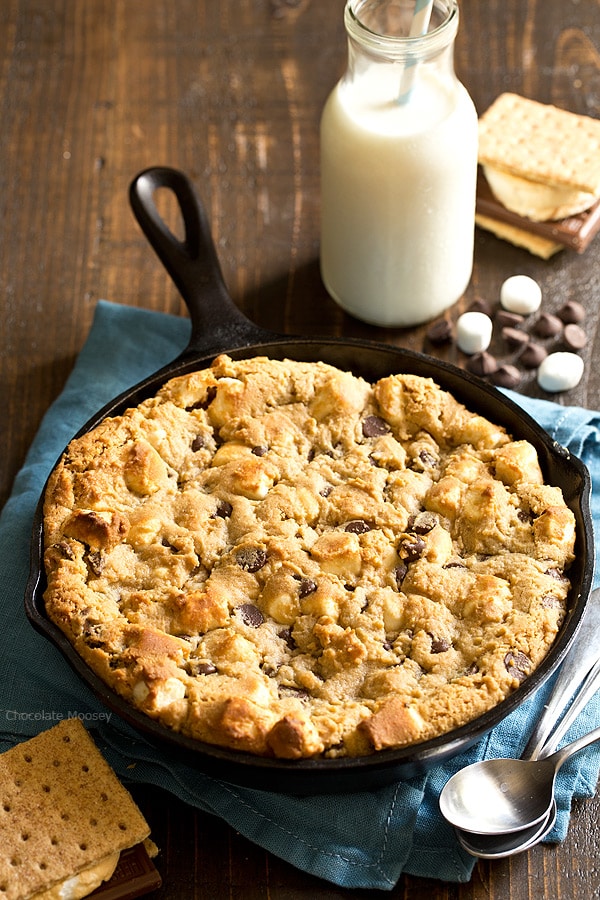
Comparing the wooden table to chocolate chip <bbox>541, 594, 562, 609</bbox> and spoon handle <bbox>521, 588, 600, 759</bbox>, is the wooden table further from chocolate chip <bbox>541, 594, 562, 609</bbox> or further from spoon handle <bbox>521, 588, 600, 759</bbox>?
chocolate chip <bbox>541, 594, 562, 609</bbox>

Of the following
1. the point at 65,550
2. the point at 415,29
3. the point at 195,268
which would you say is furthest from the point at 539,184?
the point at 65,550

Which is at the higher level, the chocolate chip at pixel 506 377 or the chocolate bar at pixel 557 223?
the chocolate bar at pixel 557 223

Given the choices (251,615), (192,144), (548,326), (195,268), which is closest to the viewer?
(251,615)

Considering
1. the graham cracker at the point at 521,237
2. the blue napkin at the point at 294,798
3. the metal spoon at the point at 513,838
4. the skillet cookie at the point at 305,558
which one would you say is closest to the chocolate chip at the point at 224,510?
the skillet cookie at the point at 305,558

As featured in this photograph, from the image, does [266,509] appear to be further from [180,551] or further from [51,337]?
[51,337]

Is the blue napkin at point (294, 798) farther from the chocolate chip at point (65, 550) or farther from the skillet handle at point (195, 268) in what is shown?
the skillet handle at point (195, 268)

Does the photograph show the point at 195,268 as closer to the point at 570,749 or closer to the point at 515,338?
the point at 515,338

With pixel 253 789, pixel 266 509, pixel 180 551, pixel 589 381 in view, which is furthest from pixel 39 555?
pixel 589 381
